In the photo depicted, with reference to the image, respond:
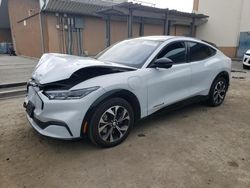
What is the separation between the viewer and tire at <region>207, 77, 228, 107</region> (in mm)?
4443

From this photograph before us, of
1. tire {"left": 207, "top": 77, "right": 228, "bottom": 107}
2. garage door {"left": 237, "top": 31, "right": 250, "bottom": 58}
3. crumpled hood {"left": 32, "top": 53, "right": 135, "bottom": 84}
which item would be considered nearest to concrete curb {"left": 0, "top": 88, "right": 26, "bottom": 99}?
crumpled hood {"left": 32, "top": 53, "right": 135, "bottom": 84}

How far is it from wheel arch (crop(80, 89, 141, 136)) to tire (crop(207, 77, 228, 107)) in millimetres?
1998

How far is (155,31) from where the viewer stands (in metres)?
19.0

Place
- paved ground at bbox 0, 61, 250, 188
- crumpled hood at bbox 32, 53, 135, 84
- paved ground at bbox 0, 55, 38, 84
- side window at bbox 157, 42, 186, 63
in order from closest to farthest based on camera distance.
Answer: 1. paved ground at bbox 0, 61, 250, 188
2. crumpled hood at bbox 32, 53, 135, 84
3. side window at bbox 157, 42, 186, 63
4. paved ground at bbox 0, 55, 38, 84

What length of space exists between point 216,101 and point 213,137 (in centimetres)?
158

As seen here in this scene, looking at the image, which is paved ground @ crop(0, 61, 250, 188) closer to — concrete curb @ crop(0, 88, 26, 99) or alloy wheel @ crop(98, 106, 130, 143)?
alloy wheel @ crop(98, 106, 130, 143)

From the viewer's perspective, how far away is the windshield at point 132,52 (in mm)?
3340

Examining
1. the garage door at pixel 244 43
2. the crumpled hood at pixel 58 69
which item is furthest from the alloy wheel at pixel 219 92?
the garage door at pixel 244 43

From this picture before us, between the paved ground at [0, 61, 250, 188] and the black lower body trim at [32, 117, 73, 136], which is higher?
the black lower body trim at [32, 117, 73, 136]

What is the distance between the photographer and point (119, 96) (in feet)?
9.60

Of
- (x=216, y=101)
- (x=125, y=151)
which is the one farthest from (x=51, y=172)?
(x=216, y=101)

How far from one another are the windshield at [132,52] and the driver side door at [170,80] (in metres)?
0.17

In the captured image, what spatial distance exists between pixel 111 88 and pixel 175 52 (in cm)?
152

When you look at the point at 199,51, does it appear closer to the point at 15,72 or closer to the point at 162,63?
the point at 162,63
